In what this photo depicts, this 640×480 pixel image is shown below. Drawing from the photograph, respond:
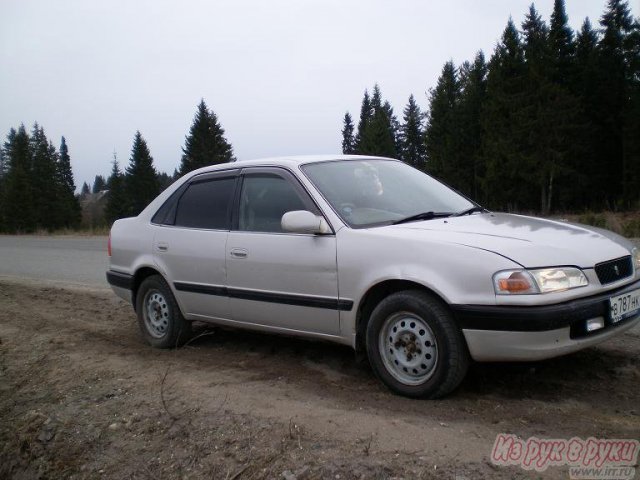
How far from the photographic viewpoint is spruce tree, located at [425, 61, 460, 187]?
53750mm

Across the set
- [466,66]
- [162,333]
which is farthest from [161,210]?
[466,66]

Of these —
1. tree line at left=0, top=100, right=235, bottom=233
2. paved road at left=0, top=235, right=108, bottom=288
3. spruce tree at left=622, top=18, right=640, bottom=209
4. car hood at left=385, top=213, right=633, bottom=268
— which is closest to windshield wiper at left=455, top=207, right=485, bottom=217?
car hood at left=385, top=213, right=633, bottom=268

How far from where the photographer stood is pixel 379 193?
4.54 m

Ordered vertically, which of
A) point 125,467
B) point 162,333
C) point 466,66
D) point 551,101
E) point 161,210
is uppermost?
point 466,66

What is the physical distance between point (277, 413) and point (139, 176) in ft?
240

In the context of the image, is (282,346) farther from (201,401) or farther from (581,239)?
(581,239)

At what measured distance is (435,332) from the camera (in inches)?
140

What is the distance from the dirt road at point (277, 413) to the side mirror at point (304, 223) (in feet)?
3.68

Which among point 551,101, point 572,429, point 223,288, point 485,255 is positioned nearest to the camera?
point 572,429

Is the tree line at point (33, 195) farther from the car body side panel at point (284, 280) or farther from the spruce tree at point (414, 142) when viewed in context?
the car body side panel at point (284, 280)

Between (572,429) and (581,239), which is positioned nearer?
(572,429)

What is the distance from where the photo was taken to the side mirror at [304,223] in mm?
4062

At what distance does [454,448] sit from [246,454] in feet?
3.69

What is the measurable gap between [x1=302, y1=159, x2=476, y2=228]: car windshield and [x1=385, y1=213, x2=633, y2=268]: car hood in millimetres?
232
